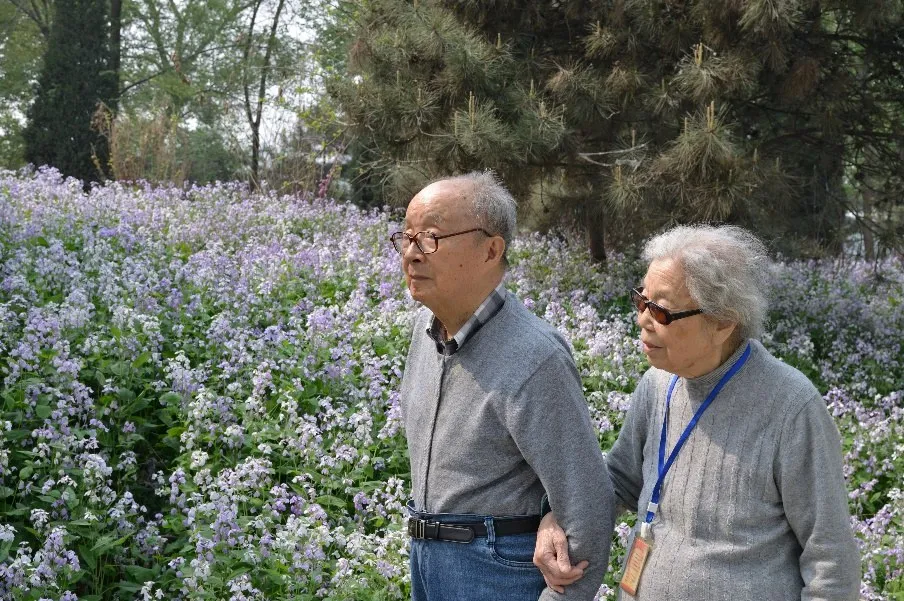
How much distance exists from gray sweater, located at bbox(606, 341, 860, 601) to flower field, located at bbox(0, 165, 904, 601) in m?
1.49

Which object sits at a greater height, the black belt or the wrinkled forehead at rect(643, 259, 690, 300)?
the wrinkled forehead at rect(643, 259, 690, 300)

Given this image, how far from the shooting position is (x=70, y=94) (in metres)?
19.2

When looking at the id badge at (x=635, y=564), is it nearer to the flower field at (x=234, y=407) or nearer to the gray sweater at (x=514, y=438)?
the gray sweater at (x=514, y=438)

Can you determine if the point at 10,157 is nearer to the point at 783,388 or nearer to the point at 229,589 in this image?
the point at 229,589

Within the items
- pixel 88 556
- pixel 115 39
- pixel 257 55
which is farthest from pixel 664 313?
pixel 257 55

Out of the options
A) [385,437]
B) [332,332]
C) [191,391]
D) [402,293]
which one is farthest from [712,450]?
[402,293]

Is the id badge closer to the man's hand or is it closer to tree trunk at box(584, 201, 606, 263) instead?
the man's hand

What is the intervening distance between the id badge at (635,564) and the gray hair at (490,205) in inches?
29.1

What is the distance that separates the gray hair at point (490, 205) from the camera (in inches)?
88.3

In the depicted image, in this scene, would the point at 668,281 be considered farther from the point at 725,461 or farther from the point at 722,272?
the point at 725,461

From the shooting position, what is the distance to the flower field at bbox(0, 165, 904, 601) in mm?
3557

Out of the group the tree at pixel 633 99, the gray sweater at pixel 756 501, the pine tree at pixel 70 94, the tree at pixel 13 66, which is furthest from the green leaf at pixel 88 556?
the tree at pixel 13 66

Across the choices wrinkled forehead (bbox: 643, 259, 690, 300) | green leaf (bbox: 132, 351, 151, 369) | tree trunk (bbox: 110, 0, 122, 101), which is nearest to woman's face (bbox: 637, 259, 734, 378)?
wrinkled forehead (bbox: 643, 259, 690, 300)

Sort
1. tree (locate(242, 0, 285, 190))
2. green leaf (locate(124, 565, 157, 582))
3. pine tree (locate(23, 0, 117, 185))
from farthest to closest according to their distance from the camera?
tree (locate(242, 0, 285, 190)) < pine tree (locate(23, 0, 117, 185)) < green leaf (locate(124, 565, 157, 582))
